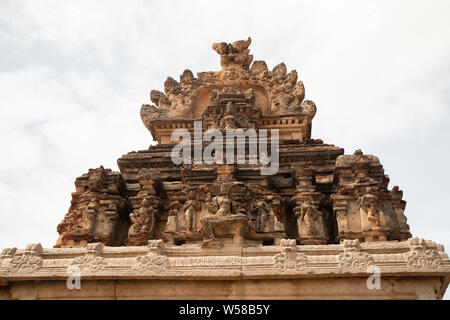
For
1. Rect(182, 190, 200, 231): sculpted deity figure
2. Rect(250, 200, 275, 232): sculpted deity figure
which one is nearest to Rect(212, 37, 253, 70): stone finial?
Rect(182, 190, 200, 231): sculpted deity figure

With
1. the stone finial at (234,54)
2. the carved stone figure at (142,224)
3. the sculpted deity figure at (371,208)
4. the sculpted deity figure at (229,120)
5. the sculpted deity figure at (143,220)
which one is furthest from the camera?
the stone finial at (234,54)

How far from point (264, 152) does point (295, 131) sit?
344 cm

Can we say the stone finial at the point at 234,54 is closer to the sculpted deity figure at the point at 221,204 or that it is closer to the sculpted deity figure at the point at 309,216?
the sculpted deity figure at the point at 221,204

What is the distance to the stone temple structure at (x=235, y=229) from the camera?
878 cm

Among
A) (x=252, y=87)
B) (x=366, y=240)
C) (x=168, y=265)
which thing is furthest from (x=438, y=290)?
(x=252, y=87)

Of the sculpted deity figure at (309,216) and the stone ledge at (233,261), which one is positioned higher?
the sculpted deity figure at (309,216)

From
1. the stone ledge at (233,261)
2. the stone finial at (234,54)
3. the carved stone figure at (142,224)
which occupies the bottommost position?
the stone ledge at (233,261)

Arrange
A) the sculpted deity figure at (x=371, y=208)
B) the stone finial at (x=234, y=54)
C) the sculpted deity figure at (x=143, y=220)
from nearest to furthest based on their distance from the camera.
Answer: the sculpted deity figure at (x=371, y=208), the sculpted deity figure at (x=143, y=220), the stone finial at (x=234, y=54)

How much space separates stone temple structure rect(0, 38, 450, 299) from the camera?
28.8 feet

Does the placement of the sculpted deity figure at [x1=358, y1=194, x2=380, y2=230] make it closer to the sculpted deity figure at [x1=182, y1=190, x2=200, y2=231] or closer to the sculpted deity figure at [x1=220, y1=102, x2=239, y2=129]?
the sculpted deity figure at [x1=182, y1=190, x2=200, y2=231]

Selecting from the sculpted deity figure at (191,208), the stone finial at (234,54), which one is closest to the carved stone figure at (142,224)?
the sculpted deity figure at (191,208)

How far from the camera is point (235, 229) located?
1037 cm

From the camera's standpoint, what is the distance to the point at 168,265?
30.0ft

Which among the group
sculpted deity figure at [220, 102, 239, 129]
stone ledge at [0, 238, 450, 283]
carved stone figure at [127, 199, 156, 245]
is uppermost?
sculpted deity figure at [220, 102, 239, 129]
